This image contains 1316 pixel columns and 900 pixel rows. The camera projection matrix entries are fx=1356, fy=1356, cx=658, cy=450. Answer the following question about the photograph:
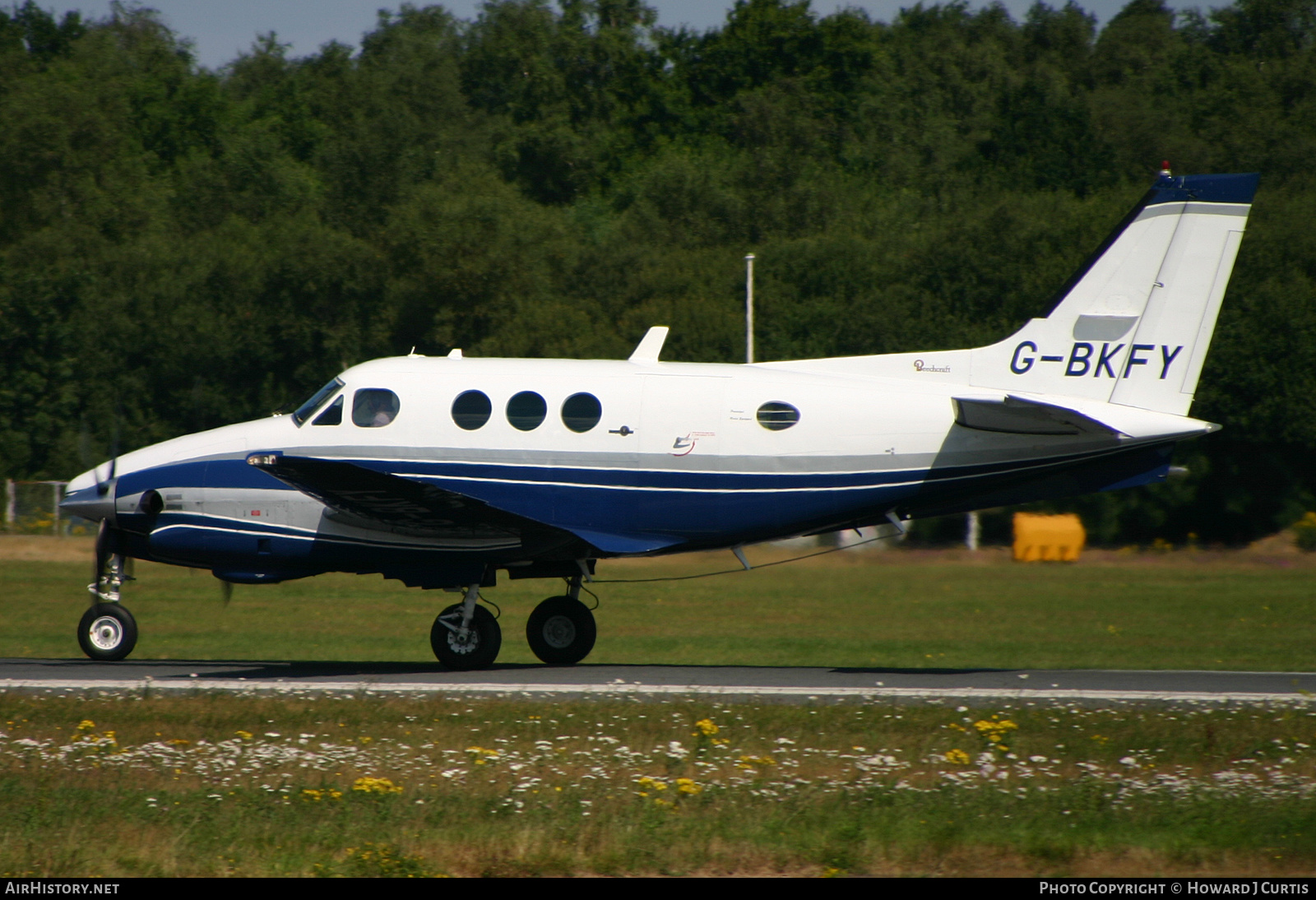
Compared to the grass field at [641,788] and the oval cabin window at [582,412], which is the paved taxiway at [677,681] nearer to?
the grass field at [641,788]

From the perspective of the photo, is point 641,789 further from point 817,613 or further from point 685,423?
point 817,613

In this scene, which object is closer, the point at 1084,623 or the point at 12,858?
the point at 12,858

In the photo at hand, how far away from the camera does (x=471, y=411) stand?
15070 millimetres

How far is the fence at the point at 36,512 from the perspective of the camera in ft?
112

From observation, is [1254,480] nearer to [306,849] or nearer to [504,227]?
[504,227]

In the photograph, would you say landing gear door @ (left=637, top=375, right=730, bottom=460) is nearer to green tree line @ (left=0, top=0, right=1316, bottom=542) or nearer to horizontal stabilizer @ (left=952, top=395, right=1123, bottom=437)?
horizontal stabilizer @ (left=952, top=395, right=1123, bottom=437)

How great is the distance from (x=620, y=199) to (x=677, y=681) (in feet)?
173

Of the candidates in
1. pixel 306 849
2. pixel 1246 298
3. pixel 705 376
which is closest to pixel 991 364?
pixel 705 376

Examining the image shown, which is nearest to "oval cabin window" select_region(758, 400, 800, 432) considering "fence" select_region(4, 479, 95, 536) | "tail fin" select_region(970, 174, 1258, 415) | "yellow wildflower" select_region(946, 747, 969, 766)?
"tail fin" select_region(970, 174, 1258, 415)

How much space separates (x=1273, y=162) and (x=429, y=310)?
36.8 m

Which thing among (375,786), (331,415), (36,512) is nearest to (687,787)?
(375,786)

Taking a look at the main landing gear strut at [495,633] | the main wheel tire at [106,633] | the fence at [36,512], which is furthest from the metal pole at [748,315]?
the fence at [36,512]

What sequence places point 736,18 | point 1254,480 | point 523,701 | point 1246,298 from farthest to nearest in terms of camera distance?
point 736,18 → point 1246,298 → point 1254,480 → point 523,701

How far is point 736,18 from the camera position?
81375 millimetres
